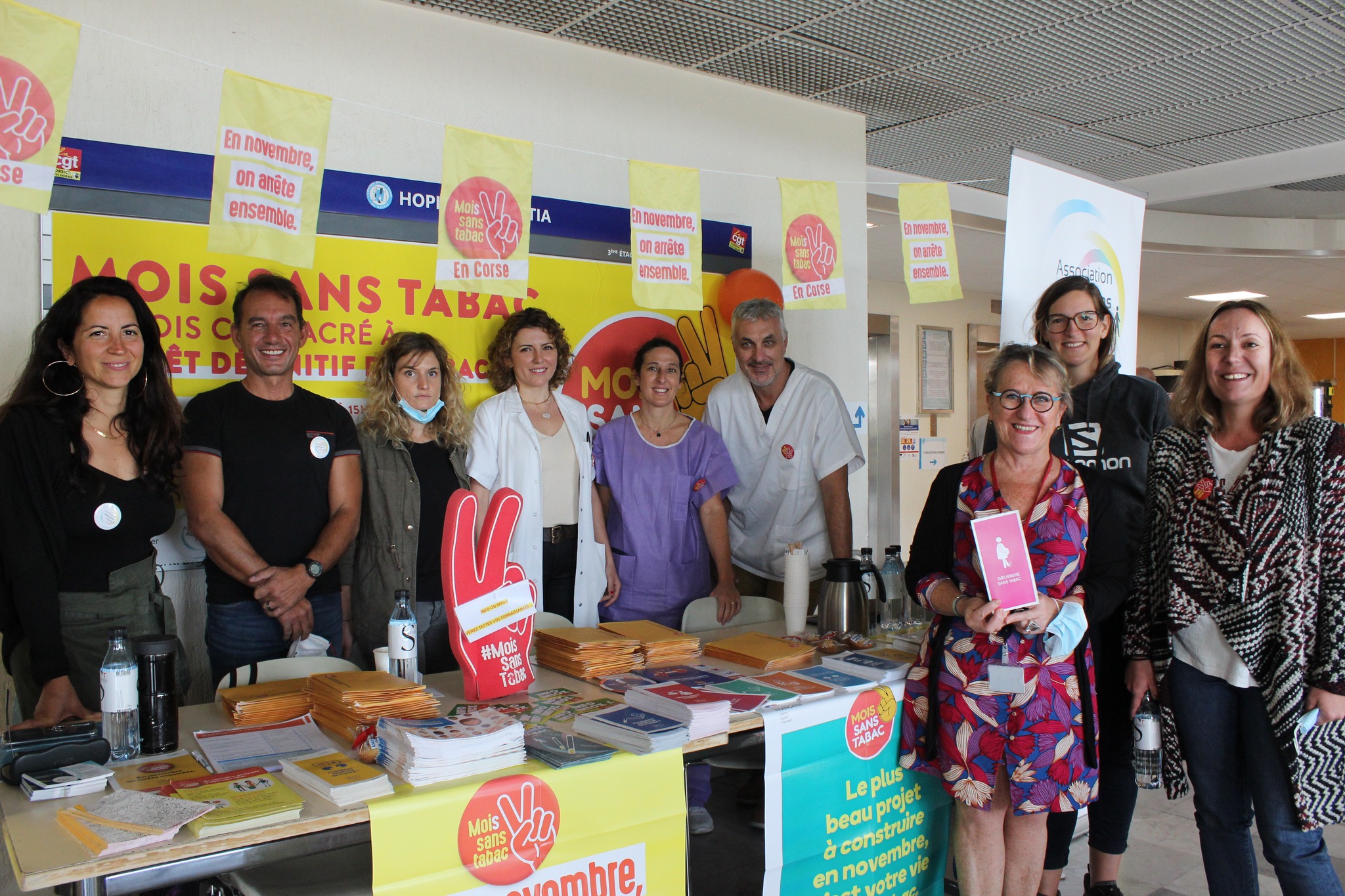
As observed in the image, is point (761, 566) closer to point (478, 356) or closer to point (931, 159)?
point (478, 356)

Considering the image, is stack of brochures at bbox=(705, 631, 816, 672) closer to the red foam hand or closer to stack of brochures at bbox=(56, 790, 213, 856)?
the red foam hand

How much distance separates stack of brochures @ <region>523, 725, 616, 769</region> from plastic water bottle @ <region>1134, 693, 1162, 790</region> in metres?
1.43

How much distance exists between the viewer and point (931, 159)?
5.75m

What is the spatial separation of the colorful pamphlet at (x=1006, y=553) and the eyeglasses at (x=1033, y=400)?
0.92ft

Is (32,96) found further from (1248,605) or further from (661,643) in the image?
(1248,605)

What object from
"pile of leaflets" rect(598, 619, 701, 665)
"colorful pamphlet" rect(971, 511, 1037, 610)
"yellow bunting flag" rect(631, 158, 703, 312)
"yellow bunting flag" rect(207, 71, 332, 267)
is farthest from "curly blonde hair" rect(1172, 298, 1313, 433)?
"yellow bunting flag" rect(207, 71, 332, 267)

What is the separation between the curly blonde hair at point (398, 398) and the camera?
318cm

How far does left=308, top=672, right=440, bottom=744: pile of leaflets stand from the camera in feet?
6.62

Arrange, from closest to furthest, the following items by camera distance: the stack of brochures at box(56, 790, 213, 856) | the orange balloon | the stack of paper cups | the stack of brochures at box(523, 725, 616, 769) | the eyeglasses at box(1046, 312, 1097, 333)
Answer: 1. the stack of brochures at box(56, 790, 213, 856)
2. the stack of brochures at box(523, 725, 616, 769)
3. the eyeglasses at box(1046, 312, 1097, 333)
4. the stack of paper cups
5. the orange balloon

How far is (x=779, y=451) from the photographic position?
364cm

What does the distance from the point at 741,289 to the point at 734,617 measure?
162 centimetres

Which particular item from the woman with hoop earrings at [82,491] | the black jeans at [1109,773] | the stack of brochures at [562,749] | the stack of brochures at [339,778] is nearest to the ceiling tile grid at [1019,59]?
the woman with hoop earrings at [82,491]

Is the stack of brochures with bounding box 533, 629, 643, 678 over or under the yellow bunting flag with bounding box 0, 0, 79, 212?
under

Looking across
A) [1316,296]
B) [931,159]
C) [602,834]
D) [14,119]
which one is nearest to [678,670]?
[602,834]
